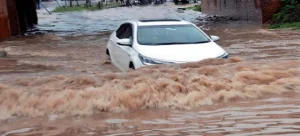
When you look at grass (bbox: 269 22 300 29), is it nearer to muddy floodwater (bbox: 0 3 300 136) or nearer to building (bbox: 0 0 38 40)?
building (bbox: 0 0 38 40)

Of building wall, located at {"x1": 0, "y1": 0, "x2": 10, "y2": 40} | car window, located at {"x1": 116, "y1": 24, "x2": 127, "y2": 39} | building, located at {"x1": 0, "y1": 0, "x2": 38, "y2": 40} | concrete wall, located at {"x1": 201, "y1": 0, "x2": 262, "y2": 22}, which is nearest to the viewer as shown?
car window, located at {"x1": 116, "y1": 24, "x2": 127, "y2": 39}

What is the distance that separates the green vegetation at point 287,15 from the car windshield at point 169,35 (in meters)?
11.1

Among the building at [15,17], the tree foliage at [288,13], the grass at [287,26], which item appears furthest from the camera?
the tree foliage at [288,13]

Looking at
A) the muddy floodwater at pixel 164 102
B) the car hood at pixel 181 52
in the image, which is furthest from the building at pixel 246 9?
the muddy floodwater at pixel 164 102

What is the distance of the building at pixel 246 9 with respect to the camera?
76.4ft

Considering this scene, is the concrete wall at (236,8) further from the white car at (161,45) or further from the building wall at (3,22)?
the white car at (161,45)

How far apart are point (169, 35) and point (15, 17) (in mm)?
17010

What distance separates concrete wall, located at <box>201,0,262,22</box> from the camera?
81.5 ft

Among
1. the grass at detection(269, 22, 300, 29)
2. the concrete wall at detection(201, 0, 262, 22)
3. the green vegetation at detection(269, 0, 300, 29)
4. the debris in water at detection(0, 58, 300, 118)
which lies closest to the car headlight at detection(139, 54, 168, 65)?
the debris in water at detection(0, 58, 300, 118)

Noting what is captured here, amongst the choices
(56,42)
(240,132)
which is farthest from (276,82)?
(56,42)

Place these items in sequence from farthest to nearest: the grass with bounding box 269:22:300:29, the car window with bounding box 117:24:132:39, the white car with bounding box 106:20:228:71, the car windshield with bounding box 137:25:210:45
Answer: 1. the grass with bounding box 269:22:300:29
2. the car window with bounding box 117:24:132:39
3. the car windshield with bounding box 137:25:210:45
4. the white car with bounding box 106:20:228:71

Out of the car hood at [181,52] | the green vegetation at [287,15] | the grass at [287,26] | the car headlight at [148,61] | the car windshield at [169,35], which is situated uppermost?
the car windshield at [169,35]

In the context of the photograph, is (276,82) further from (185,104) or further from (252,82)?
(185,104)

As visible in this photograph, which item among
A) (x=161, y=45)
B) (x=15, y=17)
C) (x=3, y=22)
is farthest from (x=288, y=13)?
(x=161, y=45)
